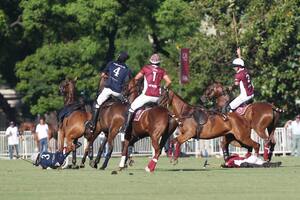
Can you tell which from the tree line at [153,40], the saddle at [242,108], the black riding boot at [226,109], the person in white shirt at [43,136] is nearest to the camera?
the black riding boot at [226,109]

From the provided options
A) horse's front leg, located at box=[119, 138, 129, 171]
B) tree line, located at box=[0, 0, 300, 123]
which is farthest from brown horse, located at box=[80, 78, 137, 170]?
tree line, located at box=[0, 0, 300, 123]

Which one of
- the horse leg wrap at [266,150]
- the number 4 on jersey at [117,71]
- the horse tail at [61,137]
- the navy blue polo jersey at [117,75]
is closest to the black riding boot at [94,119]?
the navy blue polo jersey at [117,75]

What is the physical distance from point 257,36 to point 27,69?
519 inches

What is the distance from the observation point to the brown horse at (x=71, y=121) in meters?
29.3

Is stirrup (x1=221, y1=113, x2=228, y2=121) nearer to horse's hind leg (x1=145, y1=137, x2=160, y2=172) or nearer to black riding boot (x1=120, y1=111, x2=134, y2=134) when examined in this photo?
black riding boot (x1=120, y1=111, x2=134, y2=134)

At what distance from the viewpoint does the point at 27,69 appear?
56.7m

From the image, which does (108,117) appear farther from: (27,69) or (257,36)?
(27,69)

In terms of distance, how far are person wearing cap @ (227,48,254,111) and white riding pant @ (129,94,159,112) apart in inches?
165

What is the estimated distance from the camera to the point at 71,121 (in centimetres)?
2970

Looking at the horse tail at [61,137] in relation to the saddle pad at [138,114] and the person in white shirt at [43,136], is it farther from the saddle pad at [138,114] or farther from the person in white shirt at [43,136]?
the person in white shirt at [43,136]

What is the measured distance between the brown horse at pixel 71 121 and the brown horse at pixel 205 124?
7.77ft

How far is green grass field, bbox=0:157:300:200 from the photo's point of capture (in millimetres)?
17250

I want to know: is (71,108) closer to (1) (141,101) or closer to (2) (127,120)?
(2) (127,120)

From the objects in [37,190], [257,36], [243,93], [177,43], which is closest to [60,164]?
[243,93]
